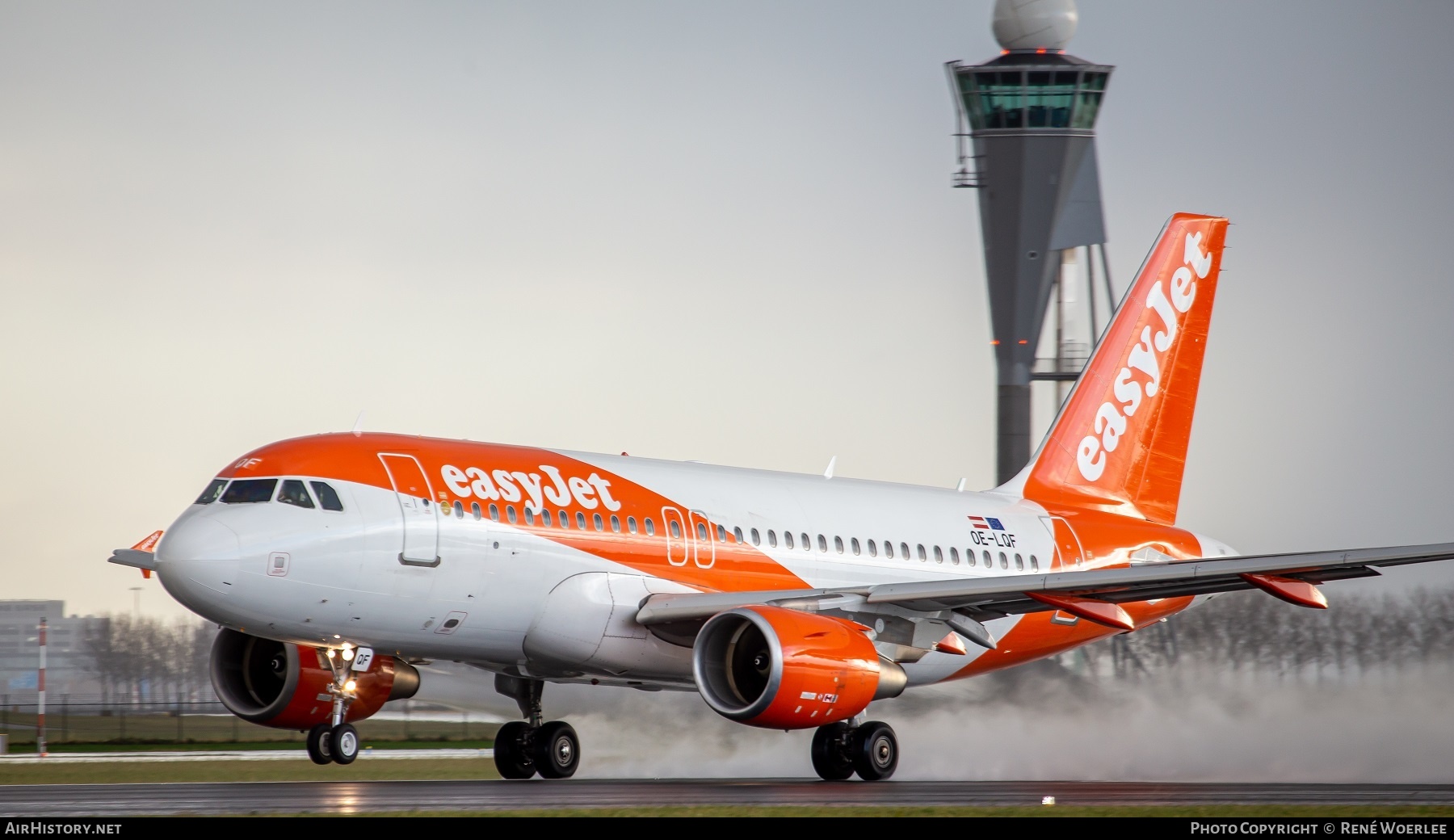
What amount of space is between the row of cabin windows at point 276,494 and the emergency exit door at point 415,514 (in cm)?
79

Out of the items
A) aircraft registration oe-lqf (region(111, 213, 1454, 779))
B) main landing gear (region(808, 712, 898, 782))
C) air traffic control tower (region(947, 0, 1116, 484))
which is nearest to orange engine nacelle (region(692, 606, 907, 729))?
aircraft registration oe-lqf (region(111, 213, 1454, 779))

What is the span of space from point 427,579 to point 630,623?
2.95 metres

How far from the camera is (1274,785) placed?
25.8m

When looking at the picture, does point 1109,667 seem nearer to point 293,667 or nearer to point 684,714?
point 684,714

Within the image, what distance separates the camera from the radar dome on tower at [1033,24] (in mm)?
60062

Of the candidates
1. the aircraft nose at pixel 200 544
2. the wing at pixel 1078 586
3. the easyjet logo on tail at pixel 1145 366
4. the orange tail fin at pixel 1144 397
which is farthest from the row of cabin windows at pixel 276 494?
the easyjet logo on tail at pixel 1145 366

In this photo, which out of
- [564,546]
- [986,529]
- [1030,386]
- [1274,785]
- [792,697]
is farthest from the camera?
[1030,386]

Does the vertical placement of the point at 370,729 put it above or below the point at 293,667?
below

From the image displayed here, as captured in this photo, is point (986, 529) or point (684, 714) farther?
point (684, 714)

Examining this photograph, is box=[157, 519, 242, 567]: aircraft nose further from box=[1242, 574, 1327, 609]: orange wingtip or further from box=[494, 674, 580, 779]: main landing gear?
box=[1242, 574, 1327, 609]: orange wingtip

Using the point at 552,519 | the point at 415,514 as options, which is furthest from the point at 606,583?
the point at 415,514

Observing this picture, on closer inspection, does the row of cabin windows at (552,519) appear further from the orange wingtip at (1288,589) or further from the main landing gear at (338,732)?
the orange wingtip at (1288,589)

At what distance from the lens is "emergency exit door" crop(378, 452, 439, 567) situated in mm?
21906
